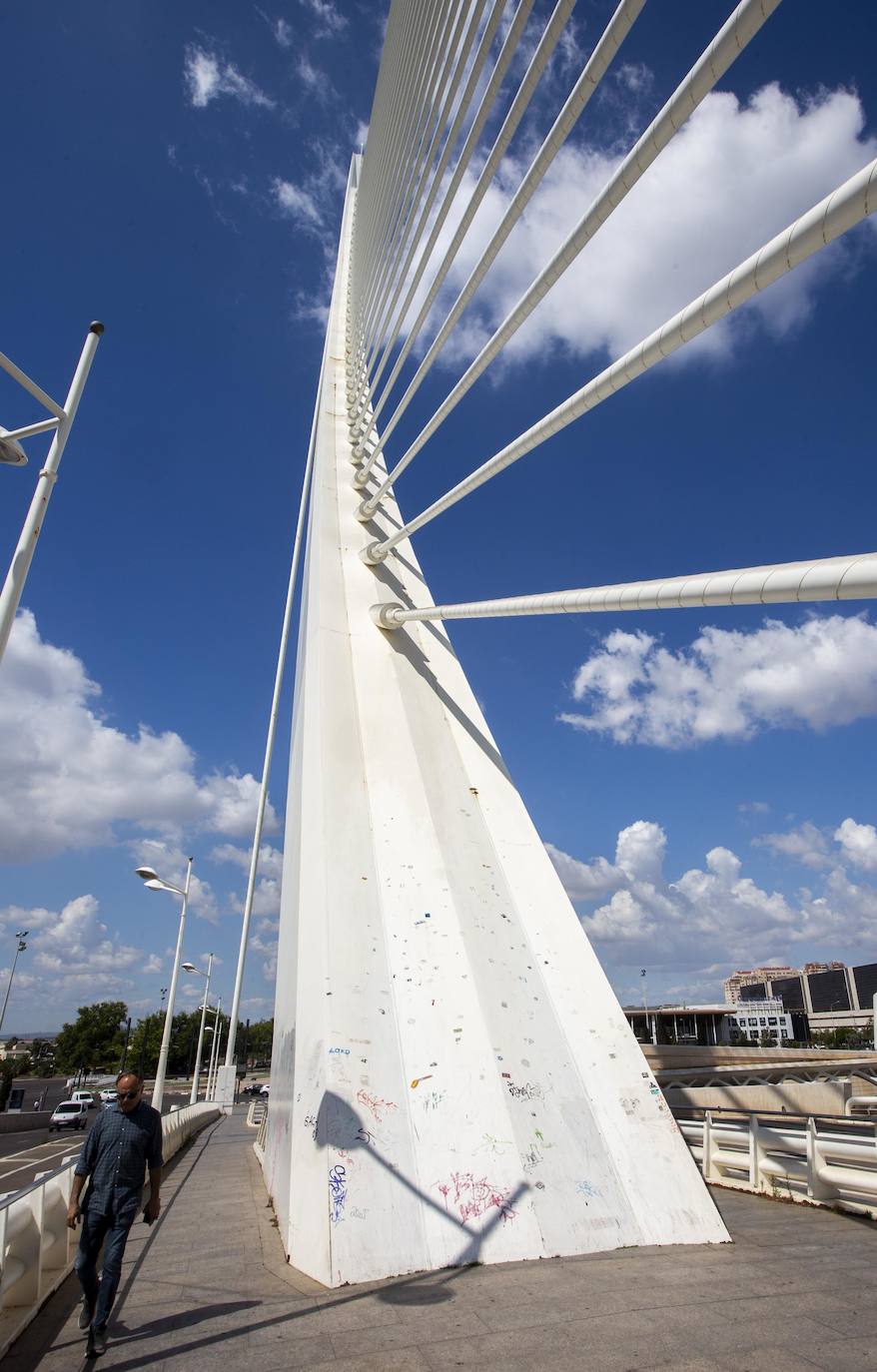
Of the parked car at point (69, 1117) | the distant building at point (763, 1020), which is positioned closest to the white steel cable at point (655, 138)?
the parked car at point (69, 1117)

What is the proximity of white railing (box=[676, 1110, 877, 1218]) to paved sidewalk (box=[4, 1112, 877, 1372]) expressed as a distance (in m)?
0.59

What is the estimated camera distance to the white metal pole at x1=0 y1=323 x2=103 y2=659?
14.4 feet

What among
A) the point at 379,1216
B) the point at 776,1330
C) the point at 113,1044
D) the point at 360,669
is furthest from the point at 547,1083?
the point at 113,1044

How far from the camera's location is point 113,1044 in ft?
248

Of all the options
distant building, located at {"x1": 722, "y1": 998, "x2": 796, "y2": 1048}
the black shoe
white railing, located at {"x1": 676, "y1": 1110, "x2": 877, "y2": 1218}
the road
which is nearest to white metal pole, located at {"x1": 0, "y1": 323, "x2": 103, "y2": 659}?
the black shoe

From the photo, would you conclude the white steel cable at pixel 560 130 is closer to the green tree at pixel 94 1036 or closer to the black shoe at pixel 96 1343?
the black shoe at pixel 96 1343

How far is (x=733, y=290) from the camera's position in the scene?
322 cm

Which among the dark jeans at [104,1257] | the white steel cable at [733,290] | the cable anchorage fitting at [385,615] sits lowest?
the dark jeans at [104,1257]

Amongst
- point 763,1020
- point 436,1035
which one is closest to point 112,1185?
point 436,1035

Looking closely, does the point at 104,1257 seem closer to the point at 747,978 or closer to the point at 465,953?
the point at 465,953

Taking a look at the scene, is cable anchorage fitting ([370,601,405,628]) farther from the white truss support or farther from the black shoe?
the black shoe

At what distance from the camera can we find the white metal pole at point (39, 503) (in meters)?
4.40

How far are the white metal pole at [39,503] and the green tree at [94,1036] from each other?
8120 centimetres

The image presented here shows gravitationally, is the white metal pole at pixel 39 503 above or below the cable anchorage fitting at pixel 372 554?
below
